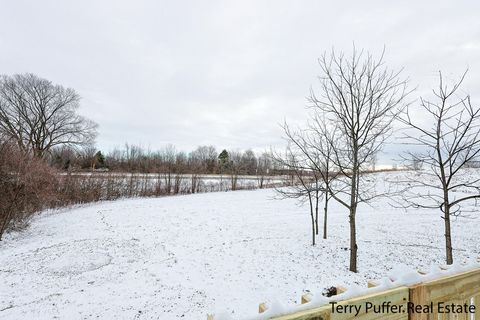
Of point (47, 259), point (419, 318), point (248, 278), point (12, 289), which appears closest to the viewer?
point (419, 318)

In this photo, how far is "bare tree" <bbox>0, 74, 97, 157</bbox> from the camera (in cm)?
2527

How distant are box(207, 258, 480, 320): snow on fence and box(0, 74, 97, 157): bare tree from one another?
102ft

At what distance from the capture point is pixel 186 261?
6645mm

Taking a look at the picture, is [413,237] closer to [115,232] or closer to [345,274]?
[345,274]

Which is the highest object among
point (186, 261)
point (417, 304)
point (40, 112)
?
point (40, 112)

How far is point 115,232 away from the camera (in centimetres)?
951

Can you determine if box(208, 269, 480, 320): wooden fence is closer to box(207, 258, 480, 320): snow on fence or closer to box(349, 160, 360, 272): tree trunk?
box(207, 258, 480, 320): snow on fence

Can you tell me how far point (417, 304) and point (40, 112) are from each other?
3524 centimetres

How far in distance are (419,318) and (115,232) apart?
10371mm

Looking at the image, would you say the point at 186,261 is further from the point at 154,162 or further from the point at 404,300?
the point at 154,162

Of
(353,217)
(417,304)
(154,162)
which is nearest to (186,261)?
(353,217)

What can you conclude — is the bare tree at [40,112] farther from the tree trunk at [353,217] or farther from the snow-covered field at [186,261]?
the tree trunk at [353,217]

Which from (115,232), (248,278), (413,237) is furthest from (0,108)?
(413,237)

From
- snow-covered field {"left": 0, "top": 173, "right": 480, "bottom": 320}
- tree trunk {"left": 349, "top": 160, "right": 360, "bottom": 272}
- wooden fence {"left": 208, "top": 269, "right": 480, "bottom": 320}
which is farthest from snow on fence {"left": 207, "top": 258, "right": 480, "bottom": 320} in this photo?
tree trunk {"left": 349, "top": 160, "right": 360, "bottom": 272}
